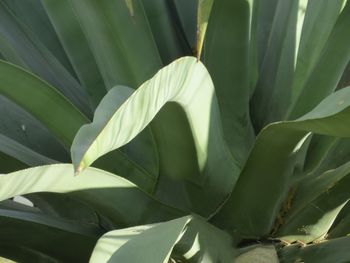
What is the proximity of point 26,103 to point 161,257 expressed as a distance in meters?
0.33

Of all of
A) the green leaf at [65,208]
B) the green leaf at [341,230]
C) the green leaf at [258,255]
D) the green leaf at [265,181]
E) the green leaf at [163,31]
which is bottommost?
Result: the green leaf at [341,230]

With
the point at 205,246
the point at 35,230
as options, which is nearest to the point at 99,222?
the point at 35,230

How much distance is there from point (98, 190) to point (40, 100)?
14cm

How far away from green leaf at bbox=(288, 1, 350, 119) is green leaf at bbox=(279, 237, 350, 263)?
7.3 inches

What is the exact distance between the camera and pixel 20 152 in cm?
99

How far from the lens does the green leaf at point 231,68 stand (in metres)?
1.00

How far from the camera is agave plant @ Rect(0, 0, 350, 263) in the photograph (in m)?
0.86

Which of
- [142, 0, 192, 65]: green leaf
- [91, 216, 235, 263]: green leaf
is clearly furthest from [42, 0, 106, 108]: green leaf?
[91, 216, 235, 263]: green leaf

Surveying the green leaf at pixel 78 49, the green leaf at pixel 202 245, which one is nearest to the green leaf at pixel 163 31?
the green leaf at pixel 78 49

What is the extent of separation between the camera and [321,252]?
1.01 meters

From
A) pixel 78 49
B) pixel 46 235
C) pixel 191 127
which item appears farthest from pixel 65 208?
pixel 191 127

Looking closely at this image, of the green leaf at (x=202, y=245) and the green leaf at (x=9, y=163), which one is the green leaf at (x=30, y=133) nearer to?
the green leaf at (x=9, y=163)

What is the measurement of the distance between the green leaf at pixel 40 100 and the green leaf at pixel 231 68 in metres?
0.21

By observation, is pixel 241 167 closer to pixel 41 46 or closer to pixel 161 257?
pixel 161 257
